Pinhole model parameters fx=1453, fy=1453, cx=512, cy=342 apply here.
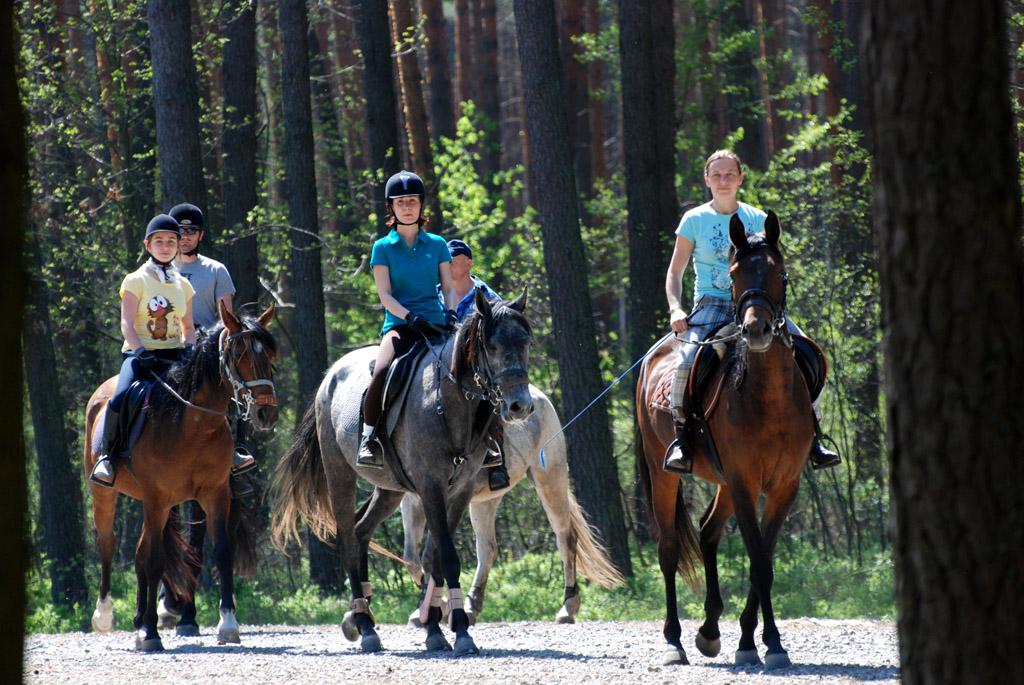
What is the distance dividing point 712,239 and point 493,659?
3103 millimetres

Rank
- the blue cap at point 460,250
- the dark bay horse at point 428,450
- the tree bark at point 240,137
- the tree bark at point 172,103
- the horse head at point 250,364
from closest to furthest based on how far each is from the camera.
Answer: the dark bay horse at point 428,450, the horse head at point 250,364, the blue cap at point 460,250, the tree bark at point 172,103, the tree bark at point 240,137

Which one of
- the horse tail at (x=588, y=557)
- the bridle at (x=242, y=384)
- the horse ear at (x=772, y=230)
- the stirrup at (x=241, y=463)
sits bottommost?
the horse tail at (x=588, y=557)

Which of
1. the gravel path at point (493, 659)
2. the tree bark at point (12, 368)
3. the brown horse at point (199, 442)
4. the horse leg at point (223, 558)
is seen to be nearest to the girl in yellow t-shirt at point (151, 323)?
the brown horse at point (199, 442)

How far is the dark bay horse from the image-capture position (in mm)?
9500

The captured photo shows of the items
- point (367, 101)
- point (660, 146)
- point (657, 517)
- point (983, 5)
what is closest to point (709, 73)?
point (660, 146)

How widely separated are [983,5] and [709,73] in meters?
20.2

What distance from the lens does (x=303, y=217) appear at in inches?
725

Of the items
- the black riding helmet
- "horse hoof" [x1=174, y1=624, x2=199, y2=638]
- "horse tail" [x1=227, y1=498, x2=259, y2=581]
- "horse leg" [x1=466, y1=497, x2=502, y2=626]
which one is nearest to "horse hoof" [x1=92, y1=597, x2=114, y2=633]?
"horse hoof" [x1=174, y1=624, x2=199, y2=638]

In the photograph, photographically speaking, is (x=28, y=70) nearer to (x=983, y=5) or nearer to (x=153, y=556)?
(x=153, y=556)

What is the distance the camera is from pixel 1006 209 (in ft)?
14.4

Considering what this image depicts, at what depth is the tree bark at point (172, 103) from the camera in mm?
16266

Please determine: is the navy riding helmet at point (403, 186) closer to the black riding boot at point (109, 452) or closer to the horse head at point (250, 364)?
the horse head at point (250, 364)

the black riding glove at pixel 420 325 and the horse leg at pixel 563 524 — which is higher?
the black riding glove at pixel 420 325

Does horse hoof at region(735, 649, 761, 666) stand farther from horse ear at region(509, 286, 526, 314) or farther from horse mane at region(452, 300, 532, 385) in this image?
horse ear at region(509, 286, 526, 314)
